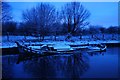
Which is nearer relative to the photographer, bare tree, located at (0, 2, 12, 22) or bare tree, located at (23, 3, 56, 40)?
bare tree, located at (0, 2, 12, 22)

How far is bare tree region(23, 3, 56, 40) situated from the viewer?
27.3 metres

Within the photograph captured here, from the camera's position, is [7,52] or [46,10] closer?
[7,52]

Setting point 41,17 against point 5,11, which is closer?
point 5,11

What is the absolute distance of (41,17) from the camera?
27.7 metres

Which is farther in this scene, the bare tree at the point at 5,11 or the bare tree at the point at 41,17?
the bare tree at the point at 41,17

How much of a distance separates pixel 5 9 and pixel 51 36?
6792 millimetres

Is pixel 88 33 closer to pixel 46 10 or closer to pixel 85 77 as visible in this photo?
pixel 46 10

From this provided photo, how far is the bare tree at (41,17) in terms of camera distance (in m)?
27.3

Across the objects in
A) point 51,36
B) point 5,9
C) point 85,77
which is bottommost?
point 85,77

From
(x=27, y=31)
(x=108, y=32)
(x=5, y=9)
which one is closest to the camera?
(x=5, y=9)

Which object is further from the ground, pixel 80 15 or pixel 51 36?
pixel 80 15

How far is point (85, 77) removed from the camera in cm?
899

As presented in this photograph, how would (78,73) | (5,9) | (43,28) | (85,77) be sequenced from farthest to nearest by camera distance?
(43,28) < (5,9) < (78,73) < (85,77)

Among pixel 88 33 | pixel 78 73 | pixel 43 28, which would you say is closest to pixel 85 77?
pixel 78 73
